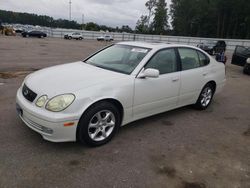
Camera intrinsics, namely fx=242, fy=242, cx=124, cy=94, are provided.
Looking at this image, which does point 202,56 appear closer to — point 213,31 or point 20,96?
point 20,96

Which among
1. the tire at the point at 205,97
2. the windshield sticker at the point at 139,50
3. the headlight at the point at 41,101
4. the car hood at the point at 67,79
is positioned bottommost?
the tire at the point at 205,97

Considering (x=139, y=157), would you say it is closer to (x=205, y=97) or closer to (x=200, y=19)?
(x=205, y=97)

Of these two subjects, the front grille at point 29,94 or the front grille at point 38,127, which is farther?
the front grille at point 29,94

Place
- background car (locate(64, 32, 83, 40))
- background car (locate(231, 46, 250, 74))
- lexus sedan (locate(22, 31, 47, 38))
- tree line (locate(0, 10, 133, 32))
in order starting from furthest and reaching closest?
tree line (locate(0, 10, 133, 32))
background car (locate(64, 32, 83, 40))
lexus sedan (locate(22, 31, 47, 38))
background car (locate(231, 46, 250, 74))

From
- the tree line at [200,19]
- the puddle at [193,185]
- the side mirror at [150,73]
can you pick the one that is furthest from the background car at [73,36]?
the puddle at [193,185]

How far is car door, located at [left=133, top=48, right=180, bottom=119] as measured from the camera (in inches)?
152

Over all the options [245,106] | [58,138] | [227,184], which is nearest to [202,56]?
[245,106]

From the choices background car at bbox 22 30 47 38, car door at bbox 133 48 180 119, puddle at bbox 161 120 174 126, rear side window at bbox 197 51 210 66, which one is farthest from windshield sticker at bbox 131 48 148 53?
background car at bbox 22 30 47 38

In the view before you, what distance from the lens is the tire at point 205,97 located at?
5348 mm

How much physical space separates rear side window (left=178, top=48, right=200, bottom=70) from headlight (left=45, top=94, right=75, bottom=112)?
246 cm

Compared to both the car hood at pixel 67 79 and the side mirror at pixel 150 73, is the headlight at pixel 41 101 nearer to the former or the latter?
the car hood at pixel 67 79

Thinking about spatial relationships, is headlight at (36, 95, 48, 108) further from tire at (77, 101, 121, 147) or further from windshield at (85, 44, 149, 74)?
windshield at (85, 44, 149, 74)

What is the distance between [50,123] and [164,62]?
2.30m

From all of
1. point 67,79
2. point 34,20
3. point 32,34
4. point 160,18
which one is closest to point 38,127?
point 67,79
